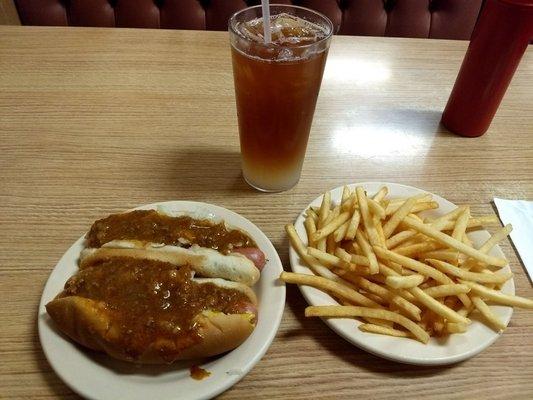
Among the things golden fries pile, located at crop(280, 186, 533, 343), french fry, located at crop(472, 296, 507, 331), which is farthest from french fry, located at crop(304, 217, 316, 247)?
french fry, located at crop(472, 296, 507, 331)

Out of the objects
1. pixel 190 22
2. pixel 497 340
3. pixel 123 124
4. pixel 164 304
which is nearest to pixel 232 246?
pixel 164 304

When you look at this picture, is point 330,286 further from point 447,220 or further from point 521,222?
point 521,222

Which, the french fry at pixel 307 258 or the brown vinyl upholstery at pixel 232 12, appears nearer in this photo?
the french fry at pixel 307 258

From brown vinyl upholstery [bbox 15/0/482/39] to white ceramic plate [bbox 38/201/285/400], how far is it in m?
1.76

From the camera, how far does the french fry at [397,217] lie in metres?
0.86

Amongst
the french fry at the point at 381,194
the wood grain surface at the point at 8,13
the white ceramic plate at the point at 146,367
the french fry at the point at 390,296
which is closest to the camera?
the white ceramic plate at the point at 146,367

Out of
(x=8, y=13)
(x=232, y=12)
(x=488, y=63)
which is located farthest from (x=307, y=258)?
(x=8, y=13)

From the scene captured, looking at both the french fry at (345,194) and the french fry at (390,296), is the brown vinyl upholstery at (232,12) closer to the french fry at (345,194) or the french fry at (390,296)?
the french fry at (345,194)

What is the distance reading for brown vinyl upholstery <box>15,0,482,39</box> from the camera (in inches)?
84.8

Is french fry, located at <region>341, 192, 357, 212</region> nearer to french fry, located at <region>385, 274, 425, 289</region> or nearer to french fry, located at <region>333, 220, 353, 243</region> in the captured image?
french fry, located at <region>333, 220, 353, 243</region>

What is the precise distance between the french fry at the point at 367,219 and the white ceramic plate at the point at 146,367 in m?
0.20

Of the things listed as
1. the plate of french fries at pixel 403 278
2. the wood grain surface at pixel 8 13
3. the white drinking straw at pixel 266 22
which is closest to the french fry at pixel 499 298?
the plate of french fries at pixel 403 278

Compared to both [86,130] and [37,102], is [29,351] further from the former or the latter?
[37,102]

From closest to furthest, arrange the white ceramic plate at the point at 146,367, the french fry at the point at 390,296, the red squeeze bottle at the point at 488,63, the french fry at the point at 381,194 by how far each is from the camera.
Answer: the white ceramic plate at the point at 146,367 → the french fry at the point at 390,296 → the french fry at the point at 381,194 → the red squeeze bottle at the point at 488,63
